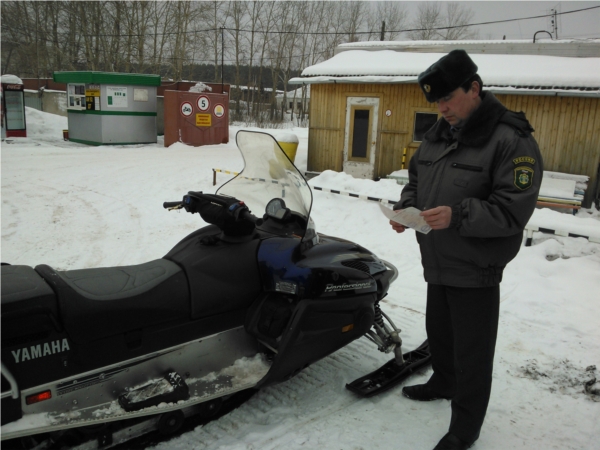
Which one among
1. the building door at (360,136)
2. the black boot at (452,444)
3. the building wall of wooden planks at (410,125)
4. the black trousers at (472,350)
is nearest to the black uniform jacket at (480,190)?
the black trousers at (472,350)

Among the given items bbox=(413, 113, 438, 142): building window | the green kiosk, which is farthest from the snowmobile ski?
the green kiosk

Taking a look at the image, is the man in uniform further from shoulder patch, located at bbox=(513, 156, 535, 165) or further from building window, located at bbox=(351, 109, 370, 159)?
building window, located at bbox=(351, 109, 370, 159)

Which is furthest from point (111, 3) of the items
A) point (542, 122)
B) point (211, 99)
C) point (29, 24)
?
point (542, 122)

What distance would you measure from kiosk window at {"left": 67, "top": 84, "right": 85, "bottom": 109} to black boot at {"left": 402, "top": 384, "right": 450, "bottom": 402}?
15.8m

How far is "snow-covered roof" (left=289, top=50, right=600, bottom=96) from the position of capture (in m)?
9.45

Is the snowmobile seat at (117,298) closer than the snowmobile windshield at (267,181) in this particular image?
Yes

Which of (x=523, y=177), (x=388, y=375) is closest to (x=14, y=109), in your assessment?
(x=388, y=375)

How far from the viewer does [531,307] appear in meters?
4.54

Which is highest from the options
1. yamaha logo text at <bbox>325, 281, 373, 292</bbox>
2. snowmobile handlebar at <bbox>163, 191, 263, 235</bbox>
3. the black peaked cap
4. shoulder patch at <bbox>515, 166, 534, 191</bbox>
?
the black peaked cap

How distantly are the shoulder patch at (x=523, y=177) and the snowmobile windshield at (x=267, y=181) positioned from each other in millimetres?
1189

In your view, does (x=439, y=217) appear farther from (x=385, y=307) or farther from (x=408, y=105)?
(x=408, y=105)

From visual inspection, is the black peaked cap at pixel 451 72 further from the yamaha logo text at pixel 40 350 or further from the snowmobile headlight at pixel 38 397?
the snowmobile headlight at pixel 38 397

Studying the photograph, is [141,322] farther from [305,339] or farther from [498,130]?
[498,130]

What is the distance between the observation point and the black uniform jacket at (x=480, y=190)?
7.43ft
